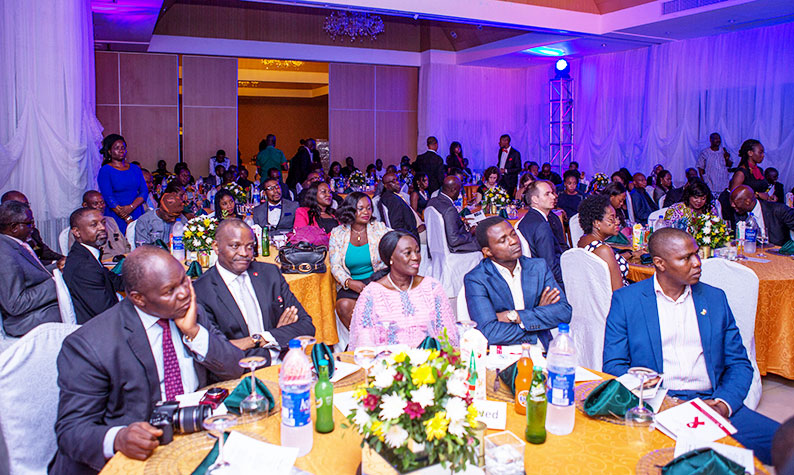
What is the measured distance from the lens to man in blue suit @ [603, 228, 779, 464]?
9.22ft

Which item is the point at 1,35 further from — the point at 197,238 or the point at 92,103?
the point at 197,238

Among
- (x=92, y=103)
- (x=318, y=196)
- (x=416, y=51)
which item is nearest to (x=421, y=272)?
(x=318, y=196)

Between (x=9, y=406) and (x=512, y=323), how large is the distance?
232 centimetres

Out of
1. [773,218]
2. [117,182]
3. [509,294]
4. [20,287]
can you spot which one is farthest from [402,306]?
[773,218]

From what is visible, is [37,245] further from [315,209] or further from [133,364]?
[133,364]

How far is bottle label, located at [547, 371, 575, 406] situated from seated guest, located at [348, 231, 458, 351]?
1.20 meters


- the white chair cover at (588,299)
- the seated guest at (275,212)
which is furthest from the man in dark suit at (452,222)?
the white chair cover at (588,299)

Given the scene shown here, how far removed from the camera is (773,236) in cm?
631

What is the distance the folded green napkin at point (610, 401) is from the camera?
6.93 feet

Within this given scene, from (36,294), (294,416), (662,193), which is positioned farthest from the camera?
(662,193)

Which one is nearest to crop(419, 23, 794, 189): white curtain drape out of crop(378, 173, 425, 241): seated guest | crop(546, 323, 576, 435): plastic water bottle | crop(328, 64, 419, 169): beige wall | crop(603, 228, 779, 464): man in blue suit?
crop(328, 64, 419, 169): beige wall

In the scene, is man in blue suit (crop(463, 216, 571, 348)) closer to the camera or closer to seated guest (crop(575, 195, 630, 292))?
seated guest (crop(575, 195, 630, 292))

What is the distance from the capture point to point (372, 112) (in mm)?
17219

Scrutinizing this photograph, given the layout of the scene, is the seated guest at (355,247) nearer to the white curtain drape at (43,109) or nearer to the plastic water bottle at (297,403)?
the white curtain drape at (43,109)
